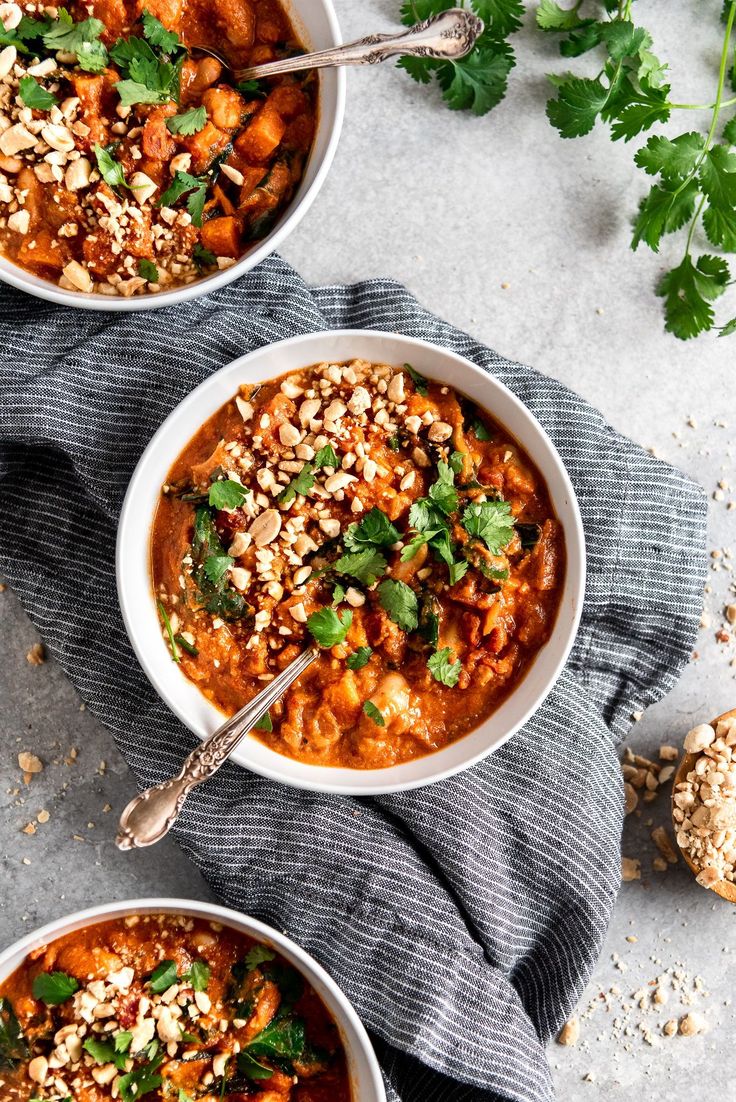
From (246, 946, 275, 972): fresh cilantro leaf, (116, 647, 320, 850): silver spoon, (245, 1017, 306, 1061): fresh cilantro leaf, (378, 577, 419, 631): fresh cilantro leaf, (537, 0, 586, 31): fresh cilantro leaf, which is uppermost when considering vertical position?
(537, 0, 586, 31): fresh cilantro leaf

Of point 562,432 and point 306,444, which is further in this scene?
point 562,432

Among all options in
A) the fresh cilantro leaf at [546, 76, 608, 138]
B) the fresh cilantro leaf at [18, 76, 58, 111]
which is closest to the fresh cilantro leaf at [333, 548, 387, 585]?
the fresh cilantro leaf at [18, 76, 58, 111]

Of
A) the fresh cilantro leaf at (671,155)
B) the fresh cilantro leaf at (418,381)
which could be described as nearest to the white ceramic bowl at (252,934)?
the fresh cilantro leaf at (418,381)

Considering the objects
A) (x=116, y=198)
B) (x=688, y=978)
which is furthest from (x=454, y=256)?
(x=688, y=978)

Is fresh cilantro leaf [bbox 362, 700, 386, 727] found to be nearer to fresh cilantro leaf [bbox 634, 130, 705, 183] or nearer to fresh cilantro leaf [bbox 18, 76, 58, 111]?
fresh cilantro leaf [bbox 18, 76, 58, 111]

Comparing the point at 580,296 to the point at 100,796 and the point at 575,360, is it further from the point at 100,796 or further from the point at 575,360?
the point at 100,796

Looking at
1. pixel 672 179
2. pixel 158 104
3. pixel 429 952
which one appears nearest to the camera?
pixel 158 104

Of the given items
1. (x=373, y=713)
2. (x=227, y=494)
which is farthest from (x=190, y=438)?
(x=373, y=713)
